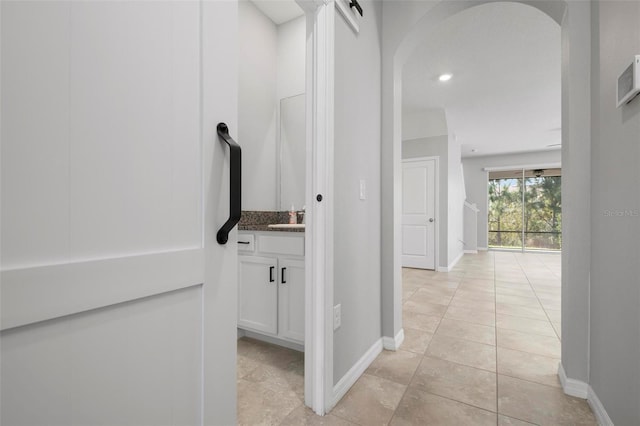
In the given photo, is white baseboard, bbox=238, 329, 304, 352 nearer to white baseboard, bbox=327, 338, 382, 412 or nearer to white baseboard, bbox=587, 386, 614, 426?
white baseboard, bbox=327, 338, 382, 412

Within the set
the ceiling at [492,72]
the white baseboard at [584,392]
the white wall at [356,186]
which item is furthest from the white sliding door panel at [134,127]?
the ceiling at [492,72]

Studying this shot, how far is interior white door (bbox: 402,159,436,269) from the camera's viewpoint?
16.8ft

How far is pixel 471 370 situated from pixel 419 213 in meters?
3.70

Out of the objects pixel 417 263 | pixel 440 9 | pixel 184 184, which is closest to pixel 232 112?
pixel 184 184

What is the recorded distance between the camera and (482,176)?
8148 mm

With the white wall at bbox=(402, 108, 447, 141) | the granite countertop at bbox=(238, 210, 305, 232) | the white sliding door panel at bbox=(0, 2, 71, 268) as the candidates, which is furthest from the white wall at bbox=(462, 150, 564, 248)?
the white sliding door panel at bbox=(0, 2, 71, 268)

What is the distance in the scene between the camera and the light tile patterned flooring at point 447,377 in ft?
4.60

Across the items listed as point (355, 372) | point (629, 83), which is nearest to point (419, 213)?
point (355, 372)

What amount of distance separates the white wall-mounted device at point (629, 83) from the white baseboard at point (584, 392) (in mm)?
1346

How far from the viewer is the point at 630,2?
113cm

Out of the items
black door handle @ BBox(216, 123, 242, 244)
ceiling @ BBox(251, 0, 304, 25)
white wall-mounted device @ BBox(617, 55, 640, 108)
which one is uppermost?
ceiling @ BBox(251, 0, 304, 25)

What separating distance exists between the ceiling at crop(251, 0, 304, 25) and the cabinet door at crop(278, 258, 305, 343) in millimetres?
2247

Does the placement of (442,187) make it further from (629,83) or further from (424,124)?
(629,83)

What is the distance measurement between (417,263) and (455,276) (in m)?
0.76
